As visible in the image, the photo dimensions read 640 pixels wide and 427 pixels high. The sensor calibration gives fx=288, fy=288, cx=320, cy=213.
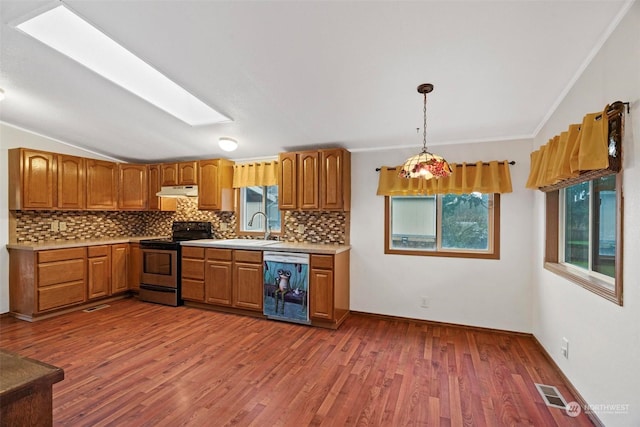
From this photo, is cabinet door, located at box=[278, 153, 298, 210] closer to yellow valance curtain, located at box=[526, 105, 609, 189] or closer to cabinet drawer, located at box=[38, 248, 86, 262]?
yellow valance curtain, located at box=[526, 105, 609, 189]

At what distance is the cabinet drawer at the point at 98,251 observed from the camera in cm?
408

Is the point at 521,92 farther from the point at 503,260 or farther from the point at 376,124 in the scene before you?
the point at 503,260

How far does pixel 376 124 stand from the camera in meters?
3.06

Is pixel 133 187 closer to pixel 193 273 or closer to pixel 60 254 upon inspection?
pixel 60 254

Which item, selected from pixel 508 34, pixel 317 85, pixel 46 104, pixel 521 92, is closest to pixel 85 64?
pixel 46 104

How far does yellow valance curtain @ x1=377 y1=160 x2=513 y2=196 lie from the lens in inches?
124

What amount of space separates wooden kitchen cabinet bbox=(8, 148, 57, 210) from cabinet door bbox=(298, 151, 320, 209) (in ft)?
11.0

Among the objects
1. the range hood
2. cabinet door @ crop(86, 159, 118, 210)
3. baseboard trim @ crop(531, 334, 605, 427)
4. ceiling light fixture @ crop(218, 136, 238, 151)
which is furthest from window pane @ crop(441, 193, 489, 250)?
cabinet door @ crop(86, 159, 118, 210)

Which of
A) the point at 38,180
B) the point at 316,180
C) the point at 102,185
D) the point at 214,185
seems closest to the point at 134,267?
the point at 102,185

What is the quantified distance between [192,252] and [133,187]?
172cm

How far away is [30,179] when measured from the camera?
12.1ft

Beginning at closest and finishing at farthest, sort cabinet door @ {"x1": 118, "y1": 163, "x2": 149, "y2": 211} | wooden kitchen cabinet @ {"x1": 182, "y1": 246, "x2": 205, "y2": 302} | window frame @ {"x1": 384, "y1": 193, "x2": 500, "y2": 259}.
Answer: window frame @ {"x1": 384, "y1": 193, "x2": 500, "y2": 259}, wooden kitchen cabinet @ {"x1": 182, "y1": 246, "x2": 205, "y2": 302}, cabinet door @ {"x1": 118, "y1": 163, "x2": 149, "y2": 211}

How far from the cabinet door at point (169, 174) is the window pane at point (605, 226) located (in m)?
4.99

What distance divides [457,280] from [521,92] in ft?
6.75
